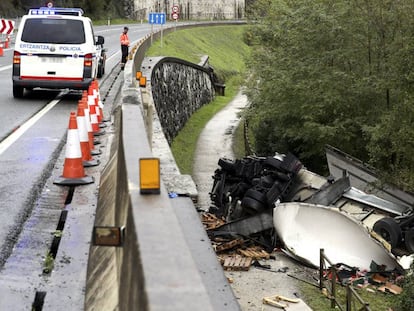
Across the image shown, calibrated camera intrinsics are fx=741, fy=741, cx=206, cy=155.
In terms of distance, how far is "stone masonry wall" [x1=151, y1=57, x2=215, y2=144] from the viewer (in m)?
27.2

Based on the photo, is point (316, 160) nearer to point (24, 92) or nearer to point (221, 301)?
point (24, 92)

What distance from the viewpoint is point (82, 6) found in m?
74.1

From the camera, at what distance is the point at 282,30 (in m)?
29.0

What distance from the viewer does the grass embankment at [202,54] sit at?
34.6 m

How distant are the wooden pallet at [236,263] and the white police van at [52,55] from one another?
5665 millimetres

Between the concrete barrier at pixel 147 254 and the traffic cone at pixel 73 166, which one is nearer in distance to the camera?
the concrete barrier at pixel 147 254

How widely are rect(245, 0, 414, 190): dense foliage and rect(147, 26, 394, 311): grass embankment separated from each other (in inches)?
190

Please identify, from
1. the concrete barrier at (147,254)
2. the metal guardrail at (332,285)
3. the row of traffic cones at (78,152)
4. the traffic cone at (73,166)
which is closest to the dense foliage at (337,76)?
the metal guardrail at (332,285)

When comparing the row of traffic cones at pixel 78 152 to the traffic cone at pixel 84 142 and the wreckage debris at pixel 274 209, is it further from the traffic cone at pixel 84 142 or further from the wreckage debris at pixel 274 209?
the wreckage debris at pixel 274 209

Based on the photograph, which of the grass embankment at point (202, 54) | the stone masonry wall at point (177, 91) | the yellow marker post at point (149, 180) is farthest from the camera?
the grass embankment at point (202, 54)

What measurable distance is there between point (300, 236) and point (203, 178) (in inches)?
461

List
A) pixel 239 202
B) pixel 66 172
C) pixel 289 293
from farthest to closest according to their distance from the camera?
1. pixel 239 202
2. pixel 289 293
3. pixel 66 172

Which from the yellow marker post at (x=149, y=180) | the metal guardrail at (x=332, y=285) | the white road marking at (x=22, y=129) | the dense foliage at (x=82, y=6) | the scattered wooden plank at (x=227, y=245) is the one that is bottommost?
the scattered wooden plank at (x=227, y=245)

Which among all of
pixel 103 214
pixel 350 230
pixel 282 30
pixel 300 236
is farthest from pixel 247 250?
pixel 282 30
